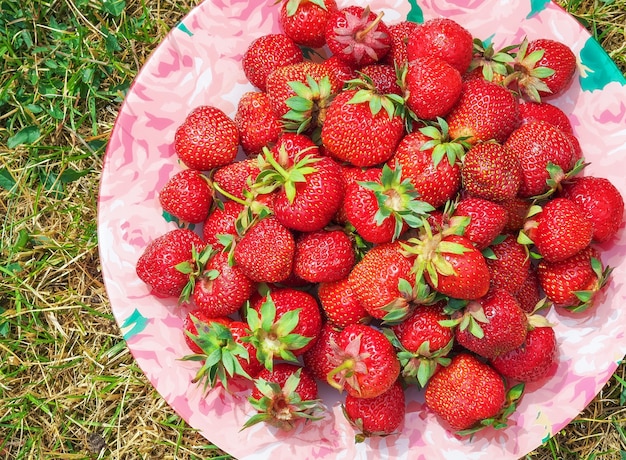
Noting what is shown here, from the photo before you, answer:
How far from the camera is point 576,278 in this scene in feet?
4.34

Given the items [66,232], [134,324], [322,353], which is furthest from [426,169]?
[66,232]

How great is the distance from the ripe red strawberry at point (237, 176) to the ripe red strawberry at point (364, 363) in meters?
0.39

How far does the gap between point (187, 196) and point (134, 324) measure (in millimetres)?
325

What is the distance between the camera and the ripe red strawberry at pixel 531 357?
1.31m

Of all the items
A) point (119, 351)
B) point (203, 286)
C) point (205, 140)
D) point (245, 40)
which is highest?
point (245, 40)

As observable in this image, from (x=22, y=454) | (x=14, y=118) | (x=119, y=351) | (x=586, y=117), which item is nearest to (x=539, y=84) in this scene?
(x=586, y=117)

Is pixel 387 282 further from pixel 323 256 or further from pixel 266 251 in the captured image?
pixel 266 251

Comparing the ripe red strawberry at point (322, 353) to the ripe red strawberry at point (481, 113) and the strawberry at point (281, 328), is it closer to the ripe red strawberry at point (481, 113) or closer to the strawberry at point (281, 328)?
the strawberry at point (281, 328)

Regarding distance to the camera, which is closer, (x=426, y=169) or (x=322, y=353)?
(x=426, y=169)

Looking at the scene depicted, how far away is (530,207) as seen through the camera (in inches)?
52.1

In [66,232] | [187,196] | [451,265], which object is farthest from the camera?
[66,232]

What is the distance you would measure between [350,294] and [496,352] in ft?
1.05

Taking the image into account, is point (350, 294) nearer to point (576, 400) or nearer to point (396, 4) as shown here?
point (576, 400)

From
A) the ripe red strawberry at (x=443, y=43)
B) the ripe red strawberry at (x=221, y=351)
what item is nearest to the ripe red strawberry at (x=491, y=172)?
the ripe red strawberry at (x=443, y=43)
